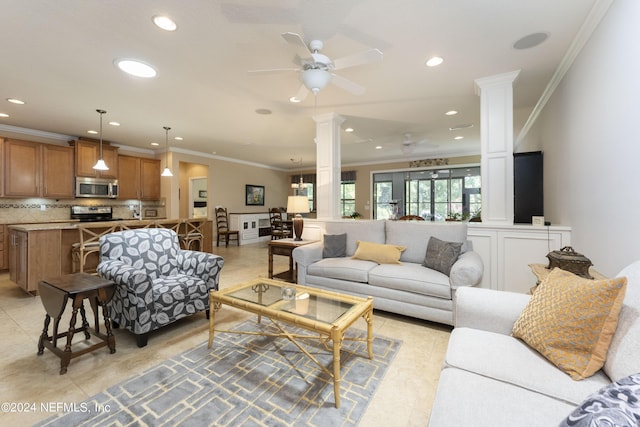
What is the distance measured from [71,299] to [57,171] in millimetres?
4500

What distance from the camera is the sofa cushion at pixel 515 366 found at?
39.5 inches

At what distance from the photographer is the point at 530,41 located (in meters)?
2.27

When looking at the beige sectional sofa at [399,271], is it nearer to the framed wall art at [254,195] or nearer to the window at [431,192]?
the window at [431,192]

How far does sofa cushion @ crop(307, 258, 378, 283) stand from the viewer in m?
2.84

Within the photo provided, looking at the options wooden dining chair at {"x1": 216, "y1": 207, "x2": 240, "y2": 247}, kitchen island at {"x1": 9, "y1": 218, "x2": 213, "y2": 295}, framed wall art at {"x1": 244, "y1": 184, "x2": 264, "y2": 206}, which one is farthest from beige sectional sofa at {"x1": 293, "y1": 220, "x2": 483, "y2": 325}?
framed wall art at {"x1": 244, "y1": 184, "x2": 264, "y2": 206}

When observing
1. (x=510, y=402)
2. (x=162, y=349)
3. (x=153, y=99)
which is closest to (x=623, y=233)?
(x=510, y=402)

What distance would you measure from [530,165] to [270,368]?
402 cm

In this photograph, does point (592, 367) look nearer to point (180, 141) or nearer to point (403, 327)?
point (403, 327)

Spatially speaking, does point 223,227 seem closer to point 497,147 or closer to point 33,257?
point 33,257

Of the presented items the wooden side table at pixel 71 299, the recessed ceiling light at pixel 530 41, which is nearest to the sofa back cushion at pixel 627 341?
the recessed ceiling light at pixel 530 41

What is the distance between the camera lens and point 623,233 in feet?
5.74

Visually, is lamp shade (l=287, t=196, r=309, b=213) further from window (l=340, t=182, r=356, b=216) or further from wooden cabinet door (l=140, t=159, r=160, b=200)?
window (l=340, t=182, r=356, b=216)

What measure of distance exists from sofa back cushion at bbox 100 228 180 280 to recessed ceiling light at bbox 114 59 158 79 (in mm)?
1616

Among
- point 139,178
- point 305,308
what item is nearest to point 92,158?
point 139,178
